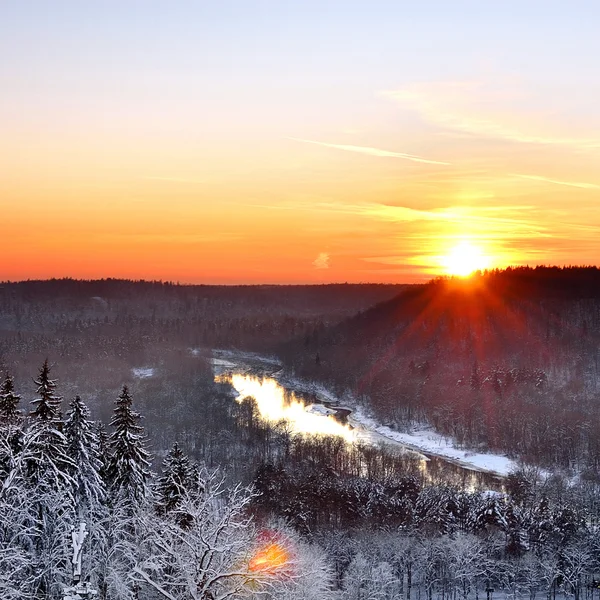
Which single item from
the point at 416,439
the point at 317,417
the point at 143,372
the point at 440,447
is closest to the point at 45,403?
the point at 440,447

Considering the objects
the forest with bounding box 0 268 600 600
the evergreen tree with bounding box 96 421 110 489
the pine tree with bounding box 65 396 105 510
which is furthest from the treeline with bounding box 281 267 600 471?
the pine tree with bounding box 65 396 105 510

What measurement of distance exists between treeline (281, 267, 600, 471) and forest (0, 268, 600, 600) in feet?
1.77

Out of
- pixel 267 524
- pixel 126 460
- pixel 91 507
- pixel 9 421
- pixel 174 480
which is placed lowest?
pixel 267 524

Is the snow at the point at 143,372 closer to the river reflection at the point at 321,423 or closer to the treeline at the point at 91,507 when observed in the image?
the river reflection at the point at 321,423

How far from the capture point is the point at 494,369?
462ft

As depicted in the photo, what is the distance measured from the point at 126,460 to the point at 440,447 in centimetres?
8517

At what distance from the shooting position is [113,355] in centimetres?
18438

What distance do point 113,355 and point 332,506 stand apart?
137 metres

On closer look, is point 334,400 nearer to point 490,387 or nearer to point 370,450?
point 490,387

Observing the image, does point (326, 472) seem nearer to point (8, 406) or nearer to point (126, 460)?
point (126, 460)

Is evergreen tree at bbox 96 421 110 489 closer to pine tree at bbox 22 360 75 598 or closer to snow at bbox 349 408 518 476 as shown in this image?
pine tree at bbox 22 360 75 598

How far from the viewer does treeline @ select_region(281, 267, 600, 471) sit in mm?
106375

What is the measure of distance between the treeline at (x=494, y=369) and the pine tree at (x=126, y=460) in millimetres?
77635

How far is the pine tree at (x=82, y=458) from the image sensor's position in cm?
2595
